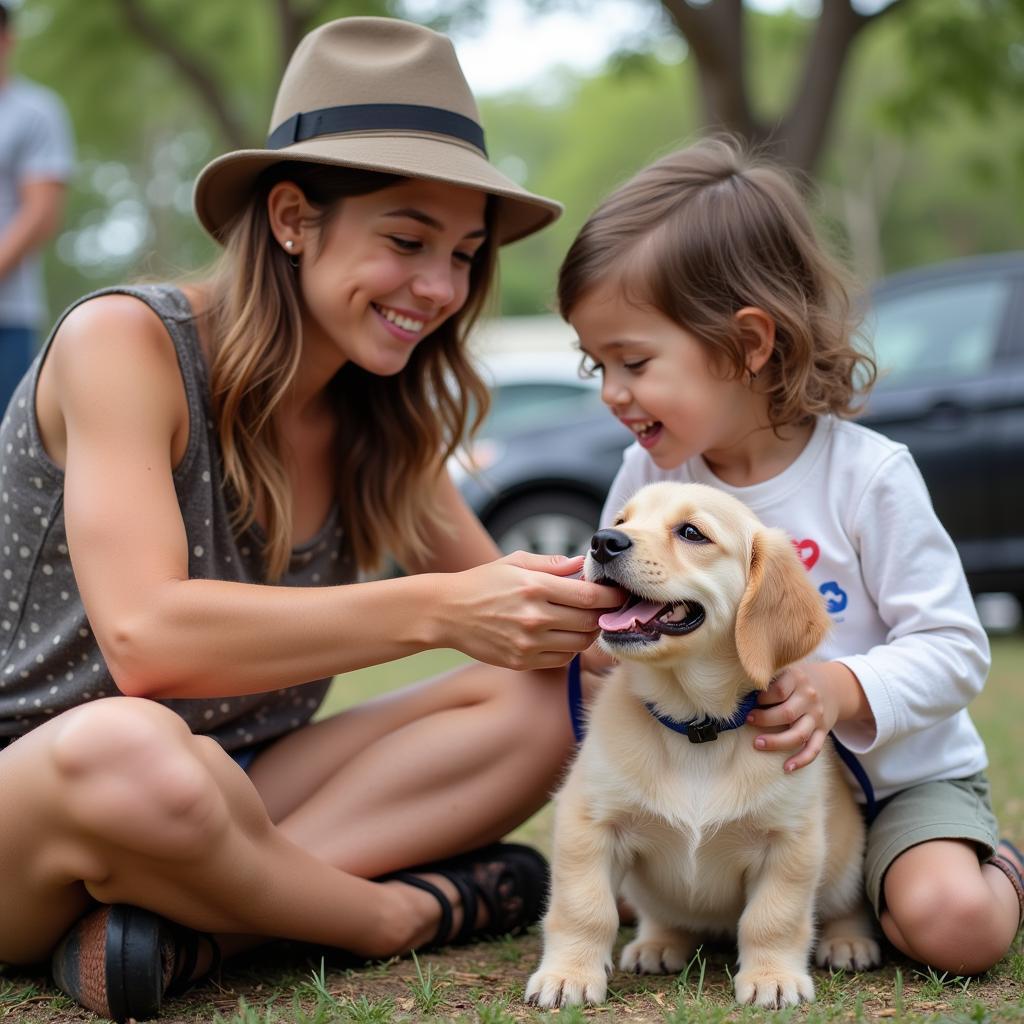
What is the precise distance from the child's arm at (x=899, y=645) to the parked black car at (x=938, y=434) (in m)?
4.26

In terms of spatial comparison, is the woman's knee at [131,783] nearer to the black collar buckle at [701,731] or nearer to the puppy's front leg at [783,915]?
the black collar buckle at [701,731]

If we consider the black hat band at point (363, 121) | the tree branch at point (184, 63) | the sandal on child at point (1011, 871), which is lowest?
the sandal on child at point (1011, 871)

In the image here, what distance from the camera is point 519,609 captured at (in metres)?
2.33

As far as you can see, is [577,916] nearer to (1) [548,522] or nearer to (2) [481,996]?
(2) [481,996]

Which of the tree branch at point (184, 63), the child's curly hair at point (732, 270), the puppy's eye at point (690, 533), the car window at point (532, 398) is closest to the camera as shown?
the puppy's eye at point (690, 533)

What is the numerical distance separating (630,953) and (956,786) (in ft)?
2.67

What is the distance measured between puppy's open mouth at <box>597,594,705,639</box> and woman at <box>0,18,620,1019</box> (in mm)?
43

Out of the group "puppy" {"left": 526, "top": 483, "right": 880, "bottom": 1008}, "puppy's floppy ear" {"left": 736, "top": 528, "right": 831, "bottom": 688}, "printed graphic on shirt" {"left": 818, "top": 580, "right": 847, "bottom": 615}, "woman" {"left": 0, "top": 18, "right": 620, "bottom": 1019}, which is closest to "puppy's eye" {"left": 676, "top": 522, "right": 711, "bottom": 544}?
"puppy" {"left": 526, "top": 483, "right": 880, "bottom": 1008}

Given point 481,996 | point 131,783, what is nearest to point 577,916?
point 481,996

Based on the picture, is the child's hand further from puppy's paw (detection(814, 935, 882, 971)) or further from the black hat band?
the black hat band

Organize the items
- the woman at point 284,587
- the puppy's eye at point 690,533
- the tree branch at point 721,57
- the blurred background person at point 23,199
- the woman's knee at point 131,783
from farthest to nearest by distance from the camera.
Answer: the tree branch at point 721,57 < the blurred background person at point 23,199 < the puppy's eye at point 690,533 < the woman at point 284,587 < the woman's knee at point 131,783

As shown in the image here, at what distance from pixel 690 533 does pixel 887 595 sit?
0.55 metres

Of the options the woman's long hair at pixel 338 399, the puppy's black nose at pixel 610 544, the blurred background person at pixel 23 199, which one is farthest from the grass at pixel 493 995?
the blurred background person at pixel 23 199

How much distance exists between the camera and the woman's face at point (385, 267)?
9.17 feet
